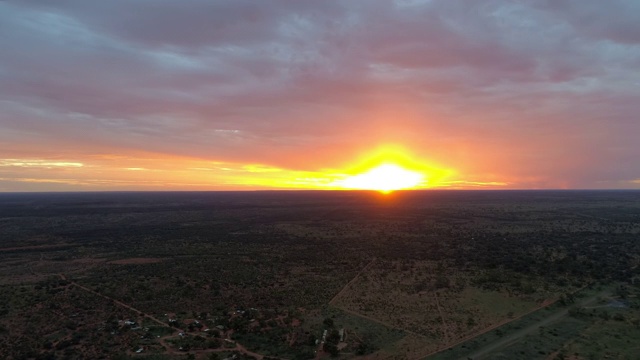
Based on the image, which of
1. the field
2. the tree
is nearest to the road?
the field

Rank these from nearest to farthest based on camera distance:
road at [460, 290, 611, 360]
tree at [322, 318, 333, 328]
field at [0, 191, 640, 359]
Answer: road at [460, 290, 611, 360] → field at [0, 191, 640, 359] → tree at [322, 318, 333, 328]

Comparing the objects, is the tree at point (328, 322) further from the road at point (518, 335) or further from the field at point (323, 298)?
the road at point (518, 335)

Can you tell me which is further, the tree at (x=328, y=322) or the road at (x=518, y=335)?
the tree at (x=328, y=322)

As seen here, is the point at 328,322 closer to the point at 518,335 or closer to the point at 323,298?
the point at 323,298

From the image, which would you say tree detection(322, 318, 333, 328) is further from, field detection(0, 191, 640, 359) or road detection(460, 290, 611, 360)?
road detection(460, 290, 611, 360)

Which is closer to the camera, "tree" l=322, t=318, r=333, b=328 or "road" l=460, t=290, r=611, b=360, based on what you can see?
"road" l=460, t=290, r=611, b=360

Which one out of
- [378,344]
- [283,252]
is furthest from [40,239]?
[378,344]

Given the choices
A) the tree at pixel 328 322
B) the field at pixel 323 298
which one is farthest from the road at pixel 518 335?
the tree at pixel 328 322

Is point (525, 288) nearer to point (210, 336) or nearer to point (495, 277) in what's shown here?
point (495, 277)
